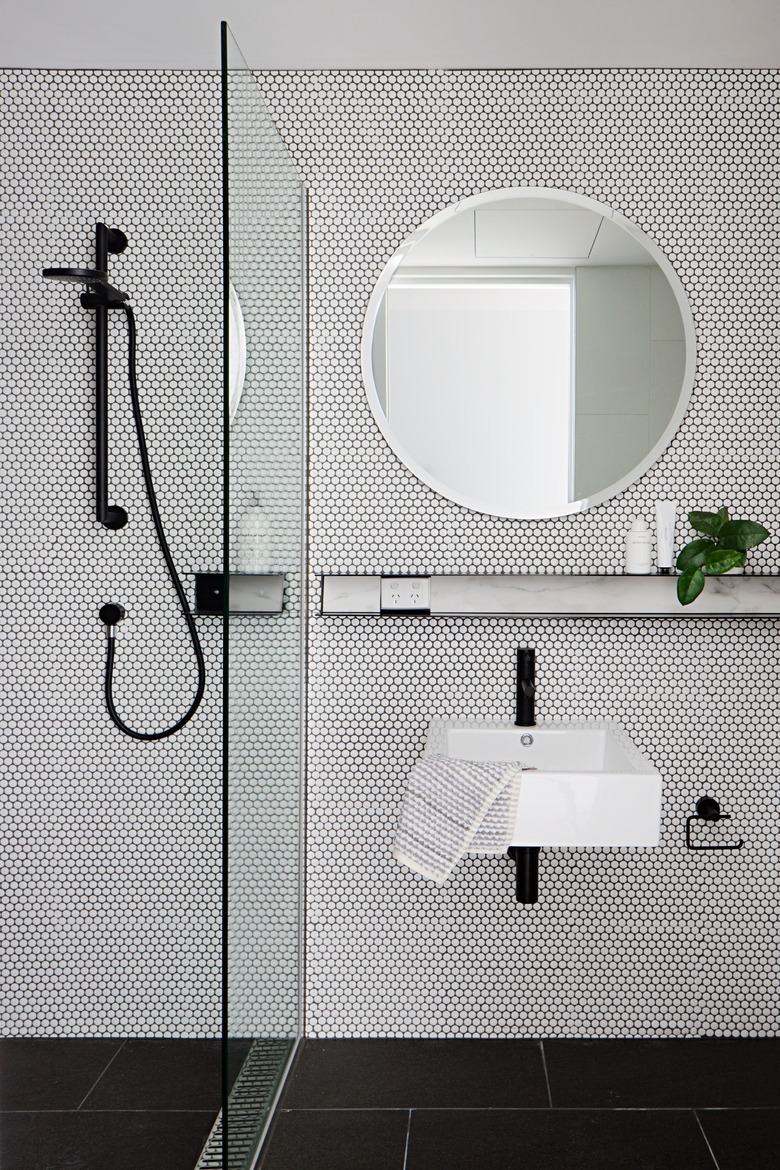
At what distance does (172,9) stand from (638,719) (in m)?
2.14

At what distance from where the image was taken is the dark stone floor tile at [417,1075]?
227 cm

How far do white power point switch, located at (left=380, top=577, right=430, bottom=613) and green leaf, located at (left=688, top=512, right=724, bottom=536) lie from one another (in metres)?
0.70

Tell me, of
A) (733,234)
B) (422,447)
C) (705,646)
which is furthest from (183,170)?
(705,646)

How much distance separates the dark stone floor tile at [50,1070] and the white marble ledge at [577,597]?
1349 millimetres

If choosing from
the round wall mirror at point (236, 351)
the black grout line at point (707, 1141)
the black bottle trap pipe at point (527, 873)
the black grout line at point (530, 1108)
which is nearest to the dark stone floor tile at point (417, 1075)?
the black grout line at point (530, 1108)

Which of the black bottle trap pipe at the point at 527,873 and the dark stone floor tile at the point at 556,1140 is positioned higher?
the black bottle trap pipe at the point at 527,873

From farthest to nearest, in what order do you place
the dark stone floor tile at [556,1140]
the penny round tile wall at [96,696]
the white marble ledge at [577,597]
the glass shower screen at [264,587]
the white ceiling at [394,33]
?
the penny round tile wall at [96,696] → the white marble ledge at [577,597] → the white ceiling at [394,33] → the dark stone floor tile at [556,1140] → the glass shower screen at [264,587]

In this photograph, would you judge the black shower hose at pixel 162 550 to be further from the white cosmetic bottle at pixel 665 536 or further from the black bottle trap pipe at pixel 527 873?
the white cosmetic bottle at pixel 665 536

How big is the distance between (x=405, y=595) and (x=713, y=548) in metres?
0.80

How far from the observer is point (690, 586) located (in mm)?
2309

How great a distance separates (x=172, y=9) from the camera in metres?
2.21

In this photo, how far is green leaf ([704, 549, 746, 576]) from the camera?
229 centimetres

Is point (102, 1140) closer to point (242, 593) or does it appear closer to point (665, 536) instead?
point (242, 593)

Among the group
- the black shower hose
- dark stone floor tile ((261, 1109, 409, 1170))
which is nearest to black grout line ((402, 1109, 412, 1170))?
dark stone floor tile ((261, 1109, 409, 1170))
